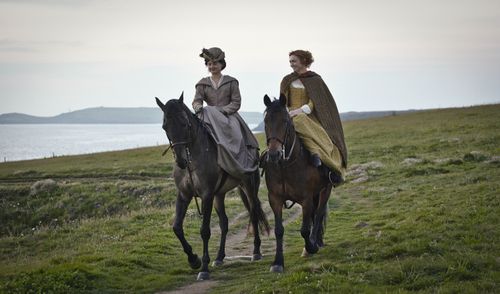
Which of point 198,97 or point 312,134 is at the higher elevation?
point 198,97

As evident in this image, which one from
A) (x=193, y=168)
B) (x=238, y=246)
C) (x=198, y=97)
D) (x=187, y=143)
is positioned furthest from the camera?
(x=238, y=246)

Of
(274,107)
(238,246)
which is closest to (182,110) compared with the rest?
(274,107)

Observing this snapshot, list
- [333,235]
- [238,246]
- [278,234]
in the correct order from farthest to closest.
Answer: [333,235] < [238,246] < [278,234]

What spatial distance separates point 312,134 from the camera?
1179 centimetres

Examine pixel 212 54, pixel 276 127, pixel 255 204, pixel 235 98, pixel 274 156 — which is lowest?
pixel 255 204

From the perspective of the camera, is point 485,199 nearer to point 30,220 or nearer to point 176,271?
point 176,271

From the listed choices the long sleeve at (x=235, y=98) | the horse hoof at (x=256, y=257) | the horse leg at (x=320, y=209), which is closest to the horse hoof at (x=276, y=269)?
the horse leg at (x=320, y=209)

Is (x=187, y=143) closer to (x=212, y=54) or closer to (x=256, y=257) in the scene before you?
(x=212, y=54)

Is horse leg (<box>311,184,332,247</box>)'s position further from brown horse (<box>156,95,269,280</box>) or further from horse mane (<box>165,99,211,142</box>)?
horse mane (<box>165,99,211,142</box>)

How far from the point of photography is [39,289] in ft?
32.8

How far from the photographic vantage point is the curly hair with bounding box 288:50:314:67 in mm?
12203

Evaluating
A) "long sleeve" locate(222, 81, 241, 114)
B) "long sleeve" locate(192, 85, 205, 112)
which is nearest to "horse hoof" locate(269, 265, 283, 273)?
"long sleeve" locate(222, 81, 241, 114)

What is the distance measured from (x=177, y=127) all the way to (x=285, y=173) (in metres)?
2.31

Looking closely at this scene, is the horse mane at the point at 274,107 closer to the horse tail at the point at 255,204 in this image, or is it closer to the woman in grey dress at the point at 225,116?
the woman in grey dress at the point at 225,116
